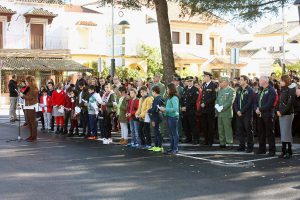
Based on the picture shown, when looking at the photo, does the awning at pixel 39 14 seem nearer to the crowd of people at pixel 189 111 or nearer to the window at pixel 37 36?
the window at pixel 37 36

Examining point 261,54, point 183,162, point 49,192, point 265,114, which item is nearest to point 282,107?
point 265,114

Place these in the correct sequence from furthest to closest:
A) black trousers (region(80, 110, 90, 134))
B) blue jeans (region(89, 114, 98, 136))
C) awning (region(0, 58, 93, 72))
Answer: awning (region(0, 58, 93, 72)) < black trousers (region(80, 110, 90, 134)) < blue jeans (region(89, 114, 98, 136))

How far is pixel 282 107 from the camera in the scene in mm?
12391

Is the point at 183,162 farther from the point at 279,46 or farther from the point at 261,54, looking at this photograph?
the point at 279,46

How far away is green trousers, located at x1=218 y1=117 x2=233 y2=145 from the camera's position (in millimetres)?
14086

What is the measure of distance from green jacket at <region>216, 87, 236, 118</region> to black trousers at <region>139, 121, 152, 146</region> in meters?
2.06

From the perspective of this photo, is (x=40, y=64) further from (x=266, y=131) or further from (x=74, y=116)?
(x=266, y=131)

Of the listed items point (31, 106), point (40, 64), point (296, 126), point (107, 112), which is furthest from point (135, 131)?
point (40, 64)

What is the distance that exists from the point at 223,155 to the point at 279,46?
2983 inches

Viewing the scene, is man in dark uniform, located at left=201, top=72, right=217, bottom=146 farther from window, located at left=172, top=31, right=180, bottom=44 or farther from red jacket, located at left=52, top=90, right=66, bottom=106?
window, located at left=172, top=31, right=180, bottom=44

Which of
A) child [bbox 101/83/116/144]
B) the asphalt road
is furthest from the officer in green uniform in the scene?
child [bbox 101/83/116/144]

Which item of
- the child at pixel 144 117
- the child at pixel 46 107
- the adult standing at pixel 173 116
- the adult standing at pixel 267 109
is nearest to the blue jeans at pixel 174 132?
the adult standing at pixel 173 116

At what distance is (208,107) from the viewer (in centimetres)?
1462

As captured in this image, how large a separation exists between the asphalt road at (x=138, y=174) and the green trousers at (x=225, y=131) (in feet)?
1.19
